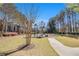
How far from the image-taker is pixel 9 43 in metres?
6.20

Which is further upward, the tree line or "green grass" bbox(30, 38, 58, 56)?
the tree line

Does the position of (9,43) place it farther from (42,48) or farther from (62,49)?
(62,49)

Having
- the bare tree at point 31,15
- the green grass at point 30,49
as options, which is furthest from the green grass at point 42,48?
the bare tree at point 31,15

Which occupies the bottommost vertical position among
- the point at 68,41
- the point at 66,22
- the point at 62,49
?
the point at 62,49

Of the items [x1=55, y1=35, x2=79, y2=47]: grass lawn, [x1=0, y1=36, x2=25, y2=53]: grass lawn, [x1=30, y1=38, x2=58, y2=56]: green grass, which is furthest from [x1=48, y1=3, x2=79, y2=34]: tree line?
[x1=0, y1=36, x2=25, y2=53]: grass lawn

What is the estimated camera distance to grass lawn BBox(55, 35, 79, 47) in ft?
→ 20.3

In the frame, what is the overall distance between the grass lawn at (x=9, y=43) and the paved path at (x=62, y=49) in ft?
1.43

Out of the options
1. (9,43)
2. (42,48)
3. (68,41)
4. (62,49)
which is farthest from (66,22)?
(9,43)

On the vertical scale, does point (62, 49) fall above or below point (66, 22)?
below

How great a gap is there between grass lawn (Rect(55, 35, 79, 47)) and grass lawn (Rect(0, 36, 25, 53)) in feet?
1.75

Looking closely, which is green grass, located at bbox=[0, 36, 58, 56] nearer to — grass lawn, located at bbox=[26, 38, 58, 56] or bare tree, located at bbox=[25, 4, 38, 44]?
grass lawn, located at bbox=[26, 38, 58, 56]

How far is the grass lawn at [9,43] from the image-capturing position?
620 cm

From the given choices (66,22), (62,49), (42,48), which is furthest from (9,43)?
(66,22)

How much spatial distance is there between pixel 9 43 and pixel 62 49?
0.76m
